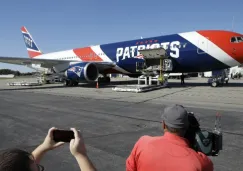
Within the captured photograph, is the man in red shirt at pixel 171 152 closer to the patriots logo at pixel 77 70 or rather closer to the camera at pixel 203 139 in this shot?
the camera at pixel 203 139

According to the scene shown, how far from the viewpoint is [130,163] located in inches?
86.4

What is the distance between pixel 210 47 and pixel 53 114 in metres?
12.1

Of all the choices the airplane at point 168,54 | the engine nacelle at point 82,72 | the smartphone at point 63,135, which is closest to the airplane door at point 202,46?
the airplane at point 168,54

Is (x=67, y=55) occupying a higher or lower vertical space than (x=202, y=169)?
higher

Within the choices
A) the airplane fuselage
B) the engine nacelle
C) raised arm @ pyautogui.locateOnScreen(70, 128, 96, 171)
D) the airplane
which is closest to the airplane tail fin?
the airplane

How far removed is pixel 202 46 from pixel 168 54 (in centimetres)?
253

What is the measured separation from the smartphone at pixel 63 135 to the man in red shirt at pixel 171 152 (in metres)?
0.71

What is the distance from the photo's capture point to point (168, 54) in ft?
61.9

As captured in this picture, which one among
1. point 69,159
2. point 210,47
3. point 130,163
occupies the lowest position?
point 69,159

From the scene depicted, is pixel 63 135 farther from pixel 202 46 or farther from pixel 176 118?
pixel 202 46

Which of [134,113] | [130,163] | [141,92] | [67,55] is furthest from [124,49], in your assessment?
[130,163]

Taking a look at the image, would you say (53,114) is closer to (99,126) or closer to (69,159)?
(99,126)

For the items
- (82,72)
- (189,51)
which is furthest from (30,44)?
(189,51)

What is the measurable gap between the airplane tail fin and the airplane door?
23209 millimetres
